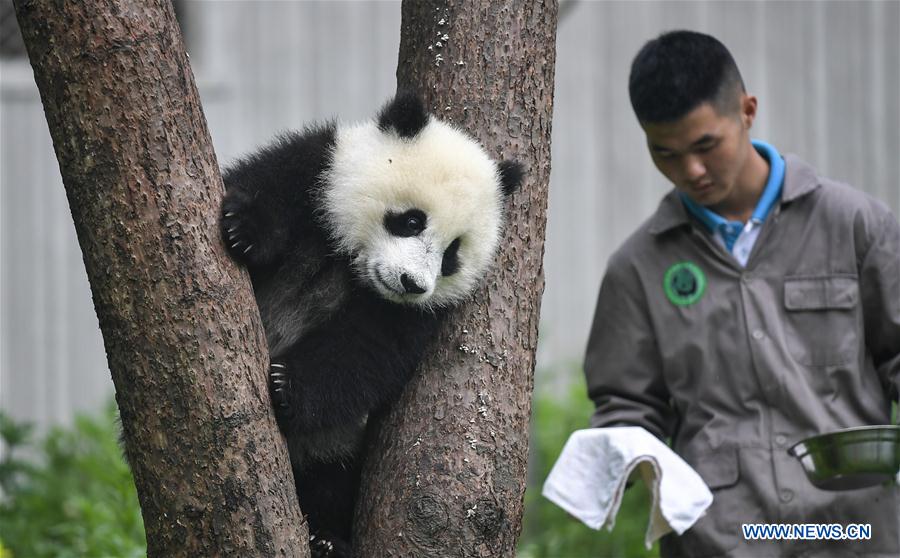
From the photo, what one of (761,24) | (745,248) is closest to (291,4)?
(761,24)

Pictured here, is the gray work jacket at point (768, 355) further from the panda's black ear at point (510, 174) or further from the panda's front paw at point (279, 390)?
the panda's front paw at point (279, 390)

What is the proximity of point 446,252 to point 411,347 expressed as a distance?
316 mm

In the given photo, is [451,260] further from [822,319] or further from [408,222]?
[822,319]

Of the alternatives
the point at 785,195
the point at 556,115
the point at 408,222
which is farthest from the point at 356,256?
the point at 556,115

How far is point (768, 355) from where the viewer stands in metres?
3.22

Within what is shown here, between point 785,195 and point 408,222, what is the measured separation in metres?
1.31

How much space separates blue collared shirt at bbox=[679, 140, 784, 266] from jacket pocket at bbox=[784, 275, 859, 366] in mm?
196

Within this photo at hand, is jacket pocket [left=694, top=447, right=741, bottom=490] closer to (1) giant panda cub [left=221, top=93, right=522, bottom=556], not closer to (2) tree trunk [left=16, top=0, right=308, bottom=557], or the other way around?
(1) giant panda cub [left=221, top=93, right=522, bottom=556]

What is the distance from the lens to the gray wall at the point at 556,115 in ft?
23.1

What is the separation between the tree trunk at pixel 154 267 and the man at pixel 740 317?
1.57 m

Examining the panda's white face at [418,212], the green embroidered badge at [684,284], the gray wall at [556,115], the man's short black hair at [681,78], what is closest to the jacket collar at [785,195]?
the green embroidered badge at [684,284]

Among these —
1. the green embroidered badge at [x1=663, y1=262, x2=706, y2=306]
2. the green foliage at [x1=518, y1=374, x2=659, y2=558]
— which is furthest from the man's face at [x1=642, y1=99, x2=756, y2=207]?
the green foliage at [x1=518, y1=374, x2=659, y2=558]

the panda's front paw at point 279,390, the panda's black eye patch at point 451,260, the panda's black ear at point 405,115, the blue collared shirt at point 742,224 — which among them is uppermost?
the panda's black ear at point 405,115

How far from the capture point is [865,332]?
3266mm
